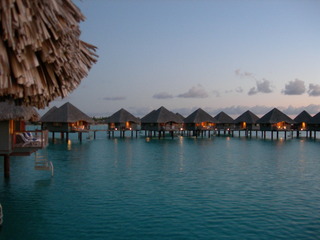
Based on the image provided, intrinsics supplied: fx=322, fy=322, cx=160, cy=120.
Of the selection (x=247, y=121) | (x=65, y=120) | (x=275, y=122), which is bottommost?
(x=275, y=122)

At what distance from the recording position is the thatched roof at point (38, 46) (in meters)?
4.81

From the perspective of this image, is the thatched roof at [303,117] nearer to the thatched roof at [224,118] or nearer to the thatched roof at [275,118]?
the thatched roof at [275,118]

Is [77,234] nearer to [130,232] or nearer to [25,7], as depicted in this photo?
[130,232]

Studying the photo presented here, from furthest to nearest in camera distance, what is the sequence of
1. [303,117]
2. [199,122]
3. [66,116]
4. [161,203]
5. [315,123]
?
[303,117], [199,122], [315,123], [66,116], [161,203]

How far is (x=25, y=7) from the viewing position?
4.91 metres

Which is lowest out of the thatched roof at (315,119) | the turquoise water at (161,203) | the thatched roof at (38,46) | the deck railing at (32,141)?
the turquoise water at (161,203)

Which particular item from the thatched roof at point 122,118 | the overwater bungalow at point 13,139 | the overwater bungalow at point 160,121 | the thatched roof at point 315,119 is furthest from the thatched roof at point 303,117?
the overwater bungalow at point 13,139

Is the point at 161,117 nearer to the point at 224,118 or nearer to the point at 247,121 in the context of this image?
the point at 224,118

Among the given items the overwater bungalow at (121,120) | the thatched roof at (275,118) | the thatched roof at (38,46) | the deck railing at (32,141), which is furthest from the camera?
the overwater bungalow at (121,120)

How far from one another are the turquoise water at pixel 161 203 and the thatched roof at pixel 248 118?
47.7 m

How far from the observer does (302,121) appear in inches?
2670

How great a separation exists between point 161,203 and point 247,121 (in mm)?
61129

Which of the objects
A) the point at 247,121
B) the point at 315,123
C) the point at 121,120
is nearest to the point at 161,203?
the point at 121,120

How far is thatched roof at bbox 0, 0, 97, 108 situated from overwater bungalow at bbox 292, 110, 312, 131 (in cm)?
6850
